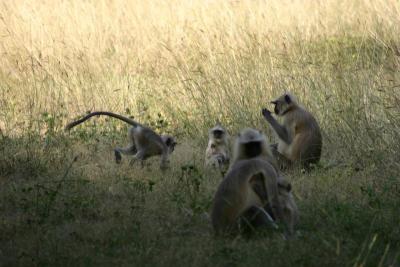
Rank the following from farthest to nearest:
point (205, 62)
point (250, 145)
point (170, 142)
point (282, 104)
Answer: point (205, 62), point (282, 104), point (170, 142), point (250, 145)

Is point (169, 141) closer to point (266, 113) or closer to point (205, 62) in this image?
point (266, 113)

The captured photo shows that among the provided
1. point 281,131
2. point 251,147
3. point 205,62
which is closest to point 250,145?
point 251,147

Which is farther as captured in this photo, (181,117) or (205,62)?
(205,62)

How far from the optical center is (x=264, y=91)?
948cm

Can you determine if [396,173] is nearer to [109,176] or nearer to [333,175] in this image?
[333,175]

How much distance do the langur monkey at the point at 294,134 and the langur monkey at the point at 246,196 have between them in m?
2.39

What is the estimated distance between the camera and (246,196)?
5371 millimetres

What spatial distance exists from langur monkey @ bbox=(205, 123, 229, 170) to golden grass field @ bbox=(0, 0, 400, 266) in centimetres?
16

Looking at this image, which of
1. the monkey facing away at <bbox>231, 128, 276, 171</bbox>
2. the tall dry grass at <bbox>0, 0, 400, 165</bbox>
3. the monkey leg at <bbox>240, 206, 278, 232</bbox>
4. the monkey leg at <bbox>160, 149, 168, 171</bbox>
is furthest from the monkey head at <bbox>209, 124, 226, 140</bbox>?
the monkey leg at <bbox>240, 206, 278, 232</bbox>

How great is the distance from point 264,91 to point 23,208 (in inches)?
152

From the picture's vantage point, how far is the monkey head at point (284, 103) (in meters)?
8.39

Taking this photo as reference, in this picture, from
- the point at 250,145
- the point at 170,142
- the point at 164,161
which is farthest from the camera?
the point at 170,142

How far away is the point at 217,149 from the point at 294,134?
2.58 ft

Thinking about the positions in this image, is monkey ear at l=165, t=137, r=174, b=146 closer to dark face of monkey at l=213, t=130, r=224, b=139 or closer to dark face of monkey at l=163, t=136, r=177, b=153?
dark face of monkey at l=163, t=136, r=177, b=153
